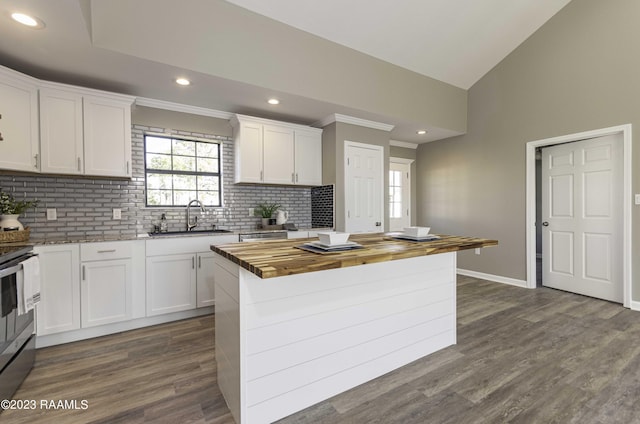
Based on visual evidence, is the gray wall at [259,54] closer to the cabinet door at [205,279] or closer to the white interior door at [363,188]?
the white interior door at [363,188]

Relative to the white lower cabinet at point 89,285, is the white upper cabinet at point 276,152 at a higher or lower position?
higher

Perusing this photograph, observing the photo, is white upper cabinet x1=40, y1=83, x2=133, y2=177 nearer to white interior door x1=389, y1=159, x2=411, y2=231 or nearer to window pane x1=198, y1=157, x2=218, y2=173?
window pane x1=198, y1=157, x2=218, y2=173

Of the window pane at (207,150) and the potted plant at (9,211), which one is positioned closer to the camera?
the potted plant at (9,211)

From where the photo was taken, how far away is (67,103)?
2.83 m

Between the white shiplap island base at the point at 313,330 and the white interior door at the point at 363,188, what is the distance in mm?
2055

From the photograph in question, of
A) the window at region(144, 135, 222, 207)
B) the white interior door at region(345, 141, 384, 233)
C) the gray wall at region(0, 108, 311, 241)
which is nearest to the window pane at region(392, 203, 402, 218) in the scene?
the white interior door at region(345, 141, 384, 233)

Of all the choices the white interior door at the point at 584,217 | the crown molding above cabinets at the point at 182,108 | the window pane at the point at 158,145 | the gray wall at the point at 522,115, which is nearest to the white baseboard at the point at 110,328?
the window pane at the point at 158,145

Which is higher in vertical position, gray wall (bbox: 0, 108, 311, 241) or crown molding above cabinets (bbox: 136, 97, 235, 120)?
crown molding above cabinets (bbox: 136, 97, 235, 120)

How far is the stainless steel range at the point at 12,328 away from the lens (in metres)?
1.81

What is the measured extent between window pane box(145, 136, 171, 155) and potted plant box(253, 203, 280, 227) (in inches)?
52.9

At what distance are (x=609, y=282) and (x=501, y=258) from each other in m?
1.23

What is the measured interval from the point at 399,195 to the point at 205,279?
410 cm

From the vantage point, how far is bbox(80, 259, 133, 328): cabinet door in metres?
2.73

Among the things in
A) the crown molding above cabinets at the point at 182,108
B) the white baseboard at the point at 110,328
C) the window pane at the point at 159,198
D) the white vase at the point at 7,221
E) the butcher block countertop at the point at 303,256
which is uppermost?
the crown molding above cabinets at the point at 182,108
